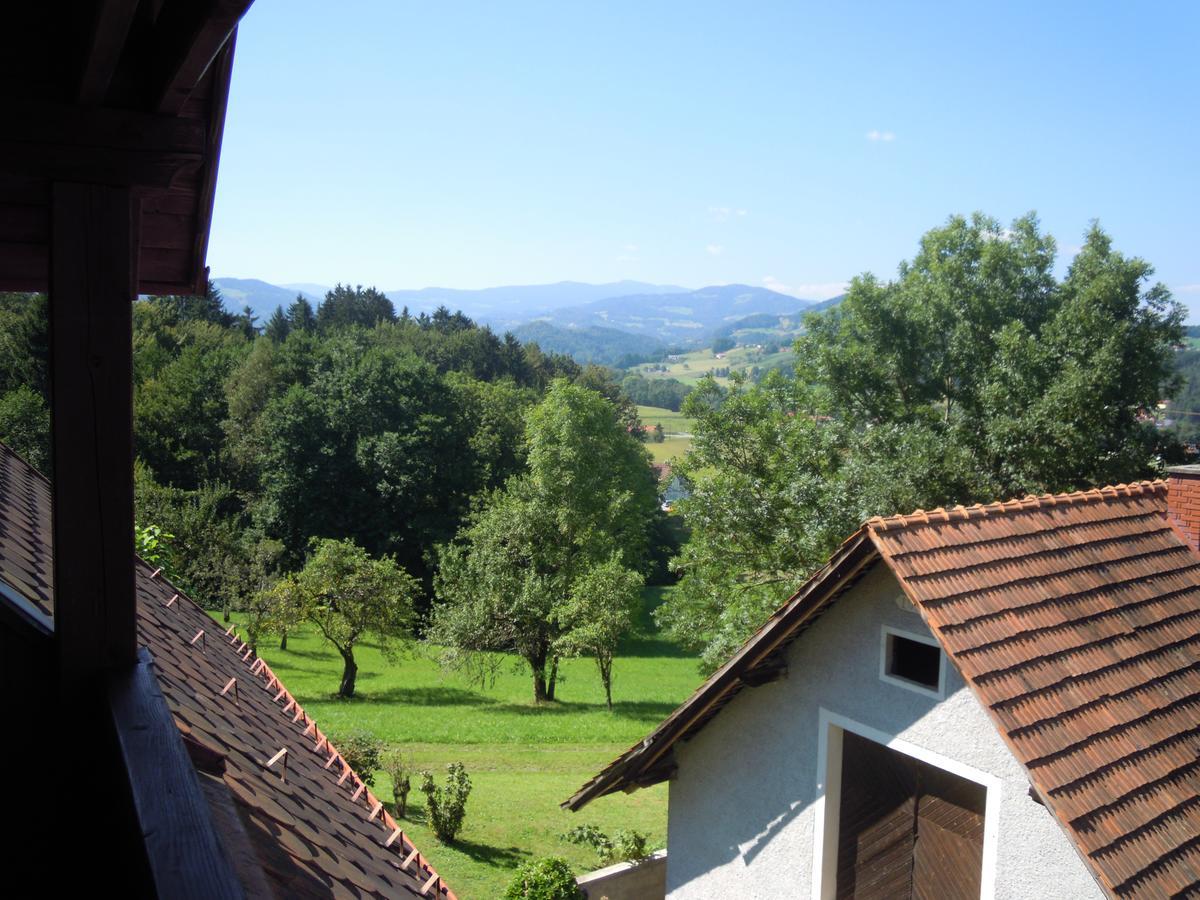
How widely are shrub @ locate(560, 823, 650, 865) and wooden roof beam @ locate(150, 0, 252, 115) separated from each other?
12013 millimetres

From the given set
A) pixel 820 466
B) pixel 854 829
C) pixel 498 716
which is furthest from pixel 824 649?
pixel 498 716

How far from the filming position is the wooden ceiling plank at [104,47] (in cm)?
137

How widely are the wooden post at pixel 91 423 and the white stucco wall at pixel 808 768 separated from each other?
5048mm

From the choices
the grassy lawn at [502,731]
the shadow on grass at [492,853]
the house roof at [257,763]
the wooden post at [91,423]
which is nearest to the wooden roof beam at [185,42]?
the wooden post at [91,423]

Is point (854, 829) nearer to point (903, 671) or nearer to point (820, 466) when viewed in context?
point (903, 671)

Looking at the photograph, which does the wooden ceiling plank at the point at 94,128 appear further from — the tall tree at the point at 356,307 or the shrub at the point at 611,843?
the tall tree at the point at 356,307

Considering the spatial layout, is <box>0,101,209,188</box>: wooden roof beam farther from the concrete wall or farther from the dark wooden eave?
the concrete wall

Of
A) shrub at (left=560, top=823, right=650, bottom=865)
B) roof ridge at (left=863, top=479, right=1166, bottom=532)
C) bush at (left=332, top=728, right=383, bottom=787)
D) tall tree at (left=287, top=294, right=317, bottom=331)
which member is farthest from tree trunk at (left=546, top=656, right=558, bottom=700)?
tall tree at (left=287, top=294, right=317, bottom=331)

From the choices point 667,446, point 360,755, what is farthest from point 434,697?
point 667,446

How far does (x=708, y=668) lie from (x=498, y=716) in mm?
6515

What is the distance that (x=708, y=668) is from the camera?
2025 cm

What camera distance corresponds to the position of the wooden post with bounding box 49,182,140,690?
1759 mm

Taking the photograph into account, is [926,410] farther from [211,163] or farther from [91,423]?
[91,423]

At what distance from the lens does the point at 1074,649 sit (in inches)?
228
